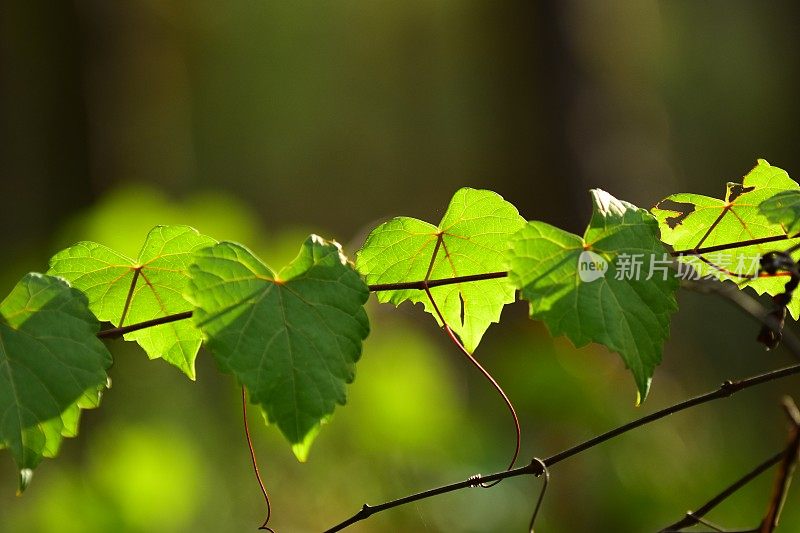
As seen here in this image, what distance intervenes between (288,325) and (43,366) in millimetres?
202

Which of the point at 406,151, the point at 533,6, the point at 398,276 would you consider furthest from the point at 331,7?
the point at 398,276

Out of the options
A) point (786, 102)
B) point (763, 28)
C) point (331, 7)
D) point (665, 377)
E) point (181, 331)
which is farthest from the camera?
point (331, 7)

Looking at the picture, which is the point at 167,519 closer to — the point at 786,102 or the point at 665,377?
the point at 665,377

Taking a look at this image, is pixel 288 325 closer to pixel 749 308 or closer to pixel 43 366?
pixel 43 366

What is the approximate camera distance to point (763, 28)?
48.7 feet

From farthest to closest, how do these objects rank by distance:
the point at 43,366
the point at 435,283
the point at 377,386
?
the point at 377,386 → the point at 435,283 → the point at 43,366

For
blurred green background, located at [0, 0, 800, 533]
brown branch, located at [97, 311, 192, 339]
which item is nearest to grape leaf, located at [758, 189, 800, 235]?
brown branch, located at [97, 311, 192, 339]

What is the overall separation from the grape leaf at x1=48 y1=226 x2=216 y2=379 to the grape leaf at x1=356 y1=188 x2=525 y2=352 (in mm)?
191

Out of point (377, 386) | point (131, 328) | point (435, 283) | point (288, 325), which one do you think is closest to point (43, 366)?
point (131, 328)

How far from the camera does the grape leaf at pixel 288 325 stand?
0.61 meters

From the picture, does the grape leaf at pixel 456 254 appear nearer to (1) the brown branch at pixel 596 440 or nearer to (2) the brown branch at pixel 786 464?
(1) the brown branch at pixel 596 440

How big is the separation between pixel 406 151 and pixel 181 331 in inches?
630

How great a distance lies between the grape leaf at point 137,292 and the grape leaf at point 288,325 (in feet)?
0.46

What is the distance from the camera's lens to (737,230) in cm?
82
